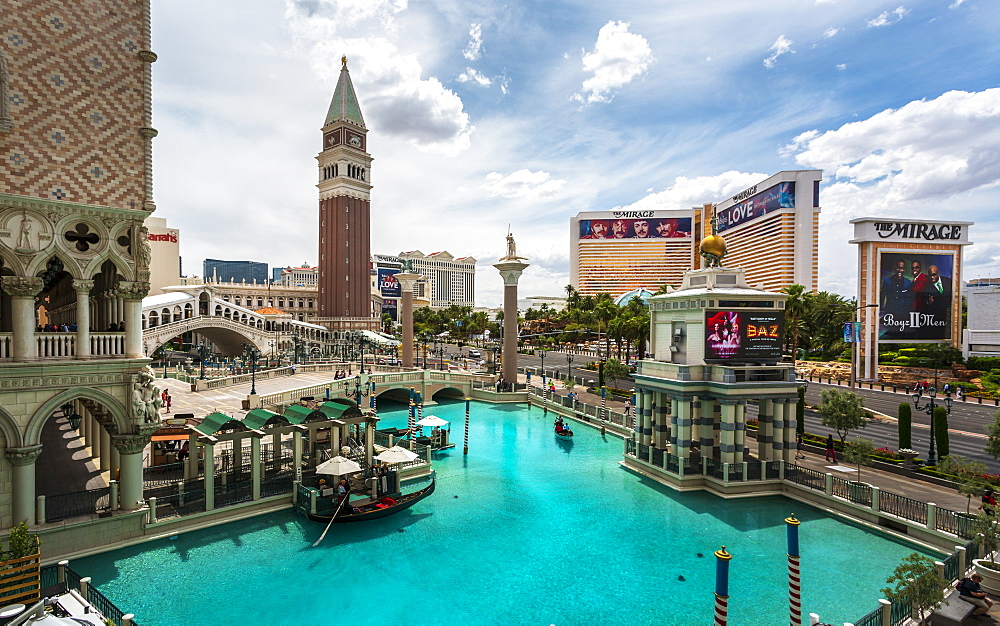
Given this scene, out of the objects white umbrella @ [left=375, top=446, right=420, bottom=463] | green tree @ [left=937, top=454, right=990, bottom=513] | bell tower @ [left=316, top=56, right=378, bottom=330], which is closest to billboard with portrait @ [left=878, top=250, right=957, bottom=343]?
green tree @ [left=937, top=454, right=990, bottom=513]

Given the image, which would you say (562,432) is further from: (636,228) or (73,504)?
(636,228)

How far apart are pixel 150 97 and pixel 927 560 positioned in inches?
1434

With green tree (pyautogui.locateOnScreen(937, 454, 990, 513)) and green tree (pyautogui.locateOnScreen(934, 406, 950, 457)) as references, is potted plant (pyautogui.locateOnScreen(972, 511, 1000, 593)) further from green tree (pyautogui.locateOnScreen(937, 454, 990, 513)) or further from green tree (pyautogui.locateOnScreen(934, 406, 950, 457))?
green tree (pyautogui.locateOnScreen(934, 406, 950, 457))

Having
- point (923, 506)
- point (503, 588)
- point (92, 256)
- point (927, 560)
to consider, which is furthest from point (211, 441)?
point (923, 506)

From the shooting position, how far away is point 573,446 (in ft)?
129

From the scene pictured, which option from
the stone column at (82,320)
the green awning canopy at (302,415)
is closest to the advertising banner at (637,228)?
the green awning canopy at (302,415)

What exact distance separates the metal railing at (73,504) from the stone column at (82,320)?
213 inches

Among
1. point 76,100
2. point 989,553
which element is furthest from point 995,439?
point 76,100

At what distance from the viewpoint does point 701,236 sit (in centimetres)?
15250

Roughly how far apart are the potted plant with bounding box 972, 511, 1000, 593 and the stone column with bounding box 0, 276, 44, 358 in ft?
108

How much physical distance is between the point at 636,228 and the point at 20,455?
158225 millimetres

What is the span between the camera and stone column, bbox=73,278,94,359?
19.3 meters

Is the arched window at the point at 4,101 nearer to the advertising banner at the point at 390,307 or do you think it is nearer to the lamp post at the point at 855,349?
the lamp post at the point at 855,349

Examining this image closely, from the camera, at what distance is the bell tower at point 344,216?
10450 cm
